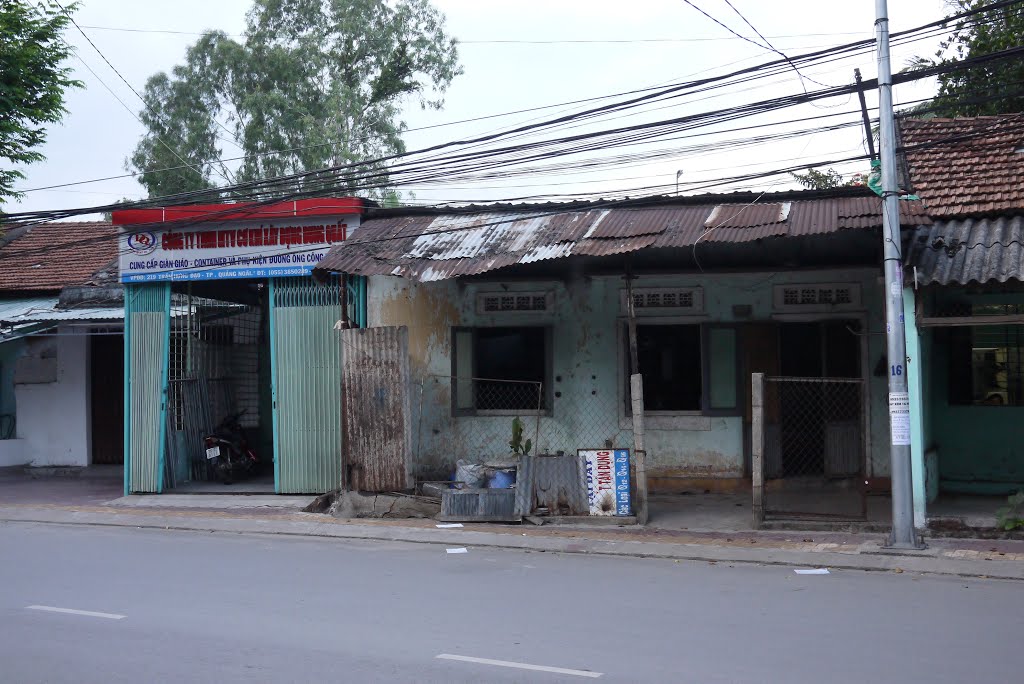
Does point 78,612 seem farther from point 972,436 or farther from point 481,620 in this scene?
point 972,436

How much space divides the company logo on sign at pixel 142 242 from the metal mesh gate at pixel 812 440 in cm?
973

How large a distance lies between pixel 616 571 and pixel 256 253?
819cm

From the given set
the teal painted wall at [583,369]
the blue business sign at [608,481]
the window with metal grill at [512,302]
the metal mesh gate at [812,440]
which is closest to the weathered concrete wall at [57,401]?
the teal painted wall at [583,369]

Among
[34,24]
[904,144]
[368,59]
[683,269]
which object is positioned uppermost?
[368,59]

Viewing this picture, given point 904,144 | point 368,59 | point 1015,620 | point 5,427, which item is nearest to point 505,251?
point 904,144

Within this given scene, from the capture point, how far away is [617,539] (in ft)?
37.4

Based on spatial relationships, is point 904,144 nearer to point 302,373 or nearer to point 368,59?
point 302,373

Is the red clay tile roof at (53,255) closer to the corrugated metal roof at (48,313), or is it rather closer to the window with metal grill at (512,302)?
the corrugated metal roof at (48,313)

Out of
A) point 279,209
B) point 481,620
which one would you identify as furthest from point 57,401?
point 481,620

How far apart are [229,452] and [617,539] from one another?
770 centimetres

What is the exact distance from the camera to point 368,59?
3378cm

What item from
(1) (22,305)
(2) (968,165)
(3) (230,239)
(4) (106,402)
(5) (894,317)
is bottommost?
(4) (106,402)

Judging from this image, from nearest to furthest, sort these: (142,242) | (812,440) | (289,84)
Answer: (812,440)
(142,242)
(289,84)

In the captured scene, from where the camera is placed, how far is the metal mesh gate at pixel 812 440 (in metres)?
14.0
